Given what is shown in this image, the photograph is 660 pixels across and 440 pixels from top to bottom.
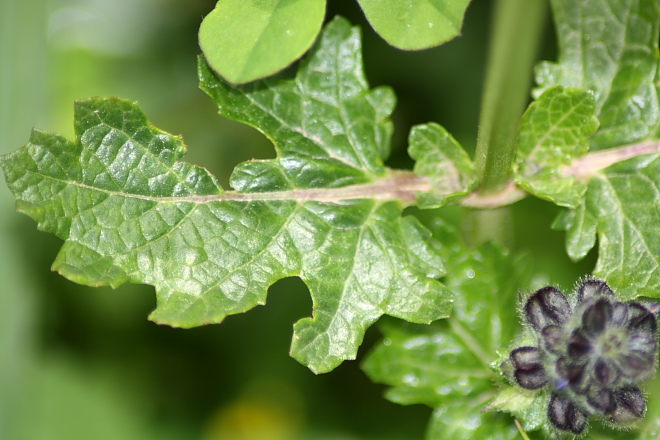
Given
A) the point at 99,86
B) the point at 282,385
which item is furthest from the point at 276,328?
the point at 99,86

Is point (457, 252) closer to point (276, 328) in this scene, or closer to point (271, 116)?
point (271, 116)

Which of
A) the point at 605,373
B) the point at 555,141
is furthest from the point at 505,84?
the point at 605,373

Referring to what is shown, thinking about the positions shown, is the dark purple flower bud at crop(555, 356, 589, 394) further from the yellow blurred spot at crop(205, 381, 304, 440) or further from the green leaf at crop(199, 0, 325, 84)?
the yellow blurred spot at crop(205, 381, 304, 440)

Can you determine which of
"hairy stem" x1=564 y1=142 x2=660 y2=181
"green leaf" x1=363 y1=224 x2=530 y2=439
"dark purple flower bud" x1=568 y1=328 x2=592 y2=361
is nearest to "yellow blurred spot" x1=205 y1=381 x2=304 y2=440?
"green leaf" x1=363 y1=224 x2=530 y2=439

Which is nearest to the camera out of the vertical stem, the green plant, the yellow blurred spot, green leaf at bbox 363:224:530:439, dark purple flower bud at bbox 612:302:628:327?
the vertical stem

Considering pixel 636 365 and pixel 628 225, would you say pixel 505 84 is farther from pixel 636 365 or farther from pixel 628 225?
pixel 636 365

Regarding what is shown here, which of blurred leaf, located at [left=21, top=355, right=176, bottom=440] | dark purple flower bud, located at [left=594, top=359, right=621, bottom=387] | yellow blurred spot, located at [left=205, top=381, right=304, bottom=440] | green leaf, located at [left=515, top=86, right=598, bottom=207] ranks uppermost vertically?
green leaf, located at [left=515, top=86, right=598, bottom=207]
